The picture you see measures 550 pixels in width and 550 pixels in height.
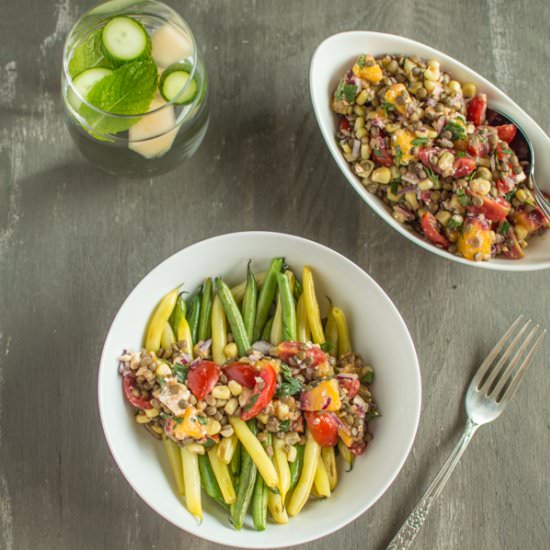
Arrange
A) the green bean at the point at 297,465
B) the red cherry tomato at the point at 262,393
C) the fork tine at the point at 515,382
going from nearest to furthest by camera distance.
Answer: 1. the red cherry tomato at the point at 262,393
2. the green bean at the point at 297,465
3. the fork tine at the point at 515,382

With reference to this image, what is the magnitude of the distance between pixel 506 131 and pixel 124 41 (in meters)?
1.28

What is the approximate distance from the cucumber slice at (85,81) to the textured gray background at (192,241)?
459 mm

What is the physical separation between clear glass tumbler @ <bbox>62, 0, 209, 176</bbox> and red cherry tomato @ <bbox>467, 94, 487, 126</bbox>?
35.6 inches

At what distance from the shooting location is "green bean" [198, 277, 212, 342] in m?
2.38

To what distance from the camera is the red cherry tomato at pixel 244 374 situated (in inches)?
86.2

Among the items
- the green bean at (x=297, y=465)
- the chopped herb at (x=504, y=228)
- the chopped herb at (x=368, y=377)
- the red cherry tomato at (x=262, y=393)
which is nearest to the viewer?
the red cherry tomato at (x=262, y=393)

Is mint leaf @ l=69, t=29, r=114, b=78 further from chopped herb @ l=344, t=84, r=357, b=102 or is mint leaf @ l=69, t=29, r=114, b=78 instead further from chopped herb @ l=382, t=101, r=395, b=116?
chopped herb @ l=382, t=101, r=395, b=116

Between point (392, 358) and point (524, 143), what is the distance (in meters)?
0.88

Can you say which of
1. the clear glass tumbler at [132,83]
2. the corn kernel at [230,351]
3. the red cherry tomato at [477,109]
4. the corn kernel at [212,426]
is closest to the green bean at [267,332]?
the corn kernel at [230,351]

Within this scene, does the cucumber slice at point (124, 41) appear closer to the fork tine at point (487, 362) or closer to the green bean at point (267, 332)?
the green bean at point (267, 332)

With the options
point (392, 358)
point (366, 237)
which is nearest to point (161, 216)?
point (366, 237)

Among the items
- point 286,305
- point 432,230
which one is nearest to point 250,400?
point 286,305

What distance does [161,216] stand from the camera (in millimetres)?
2619

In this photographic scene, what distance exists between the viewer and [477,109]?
2510mm
